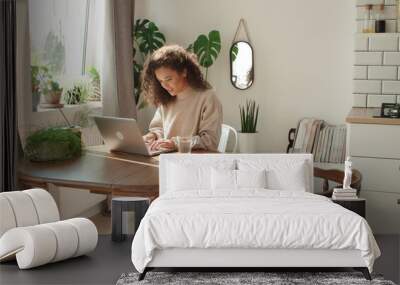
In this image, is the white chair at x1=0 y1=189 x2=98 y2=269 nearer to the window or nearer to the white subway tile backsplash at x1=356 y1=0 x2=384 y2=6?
the window

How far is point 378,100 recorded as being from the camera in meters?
7.37

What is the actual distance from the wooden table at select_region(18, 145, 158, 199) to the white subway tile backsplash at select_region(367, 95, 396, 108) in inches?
113

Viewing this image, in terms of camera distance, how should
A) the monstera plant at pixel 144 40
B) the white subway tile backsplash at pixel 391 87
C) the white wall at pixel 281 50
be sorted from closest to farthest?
the white subway tile backsplash at pixel 391 87 → the white wall at pixel 281 50 → the monstera plant at pixel 144 40

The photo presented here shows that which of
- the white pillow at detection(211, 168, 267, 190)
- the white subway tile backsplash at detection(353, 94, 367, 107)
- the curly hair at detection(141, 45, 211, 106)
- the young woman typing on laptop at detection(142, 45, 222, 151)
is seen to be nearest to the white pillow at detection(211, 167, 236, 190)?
the white pillow at detection(211, 168, 267, 190)

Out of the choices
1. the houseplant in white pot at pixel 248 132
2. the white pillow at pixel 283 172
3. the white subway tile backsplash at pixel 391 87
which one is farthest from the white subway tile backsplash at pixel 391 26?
the white pillow at pixel 283 172

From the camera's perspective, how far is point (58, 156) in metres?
5.36

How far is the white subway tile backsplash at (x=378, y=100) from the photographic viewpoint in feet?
24.1

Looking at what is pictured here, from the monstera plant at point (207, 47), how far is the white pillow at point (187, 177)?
10.6 feet

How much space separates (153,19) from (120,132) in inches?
125

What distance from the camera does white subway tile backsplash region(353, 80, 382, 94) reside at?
24.1 feet

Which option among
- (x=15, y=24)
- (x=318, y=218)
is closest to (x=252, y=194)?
(x=318, y=218)

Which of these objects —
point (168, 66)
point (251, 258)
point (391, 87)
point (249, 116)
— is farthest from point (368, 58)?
point (251, 258)

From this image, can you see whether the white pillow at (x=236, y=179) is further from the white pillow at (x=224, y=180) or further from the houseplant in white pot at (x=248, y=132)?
the houseplant in white pot at (x=248, y=132)

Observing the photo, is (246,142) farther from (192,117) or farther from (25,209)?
(25,209)
